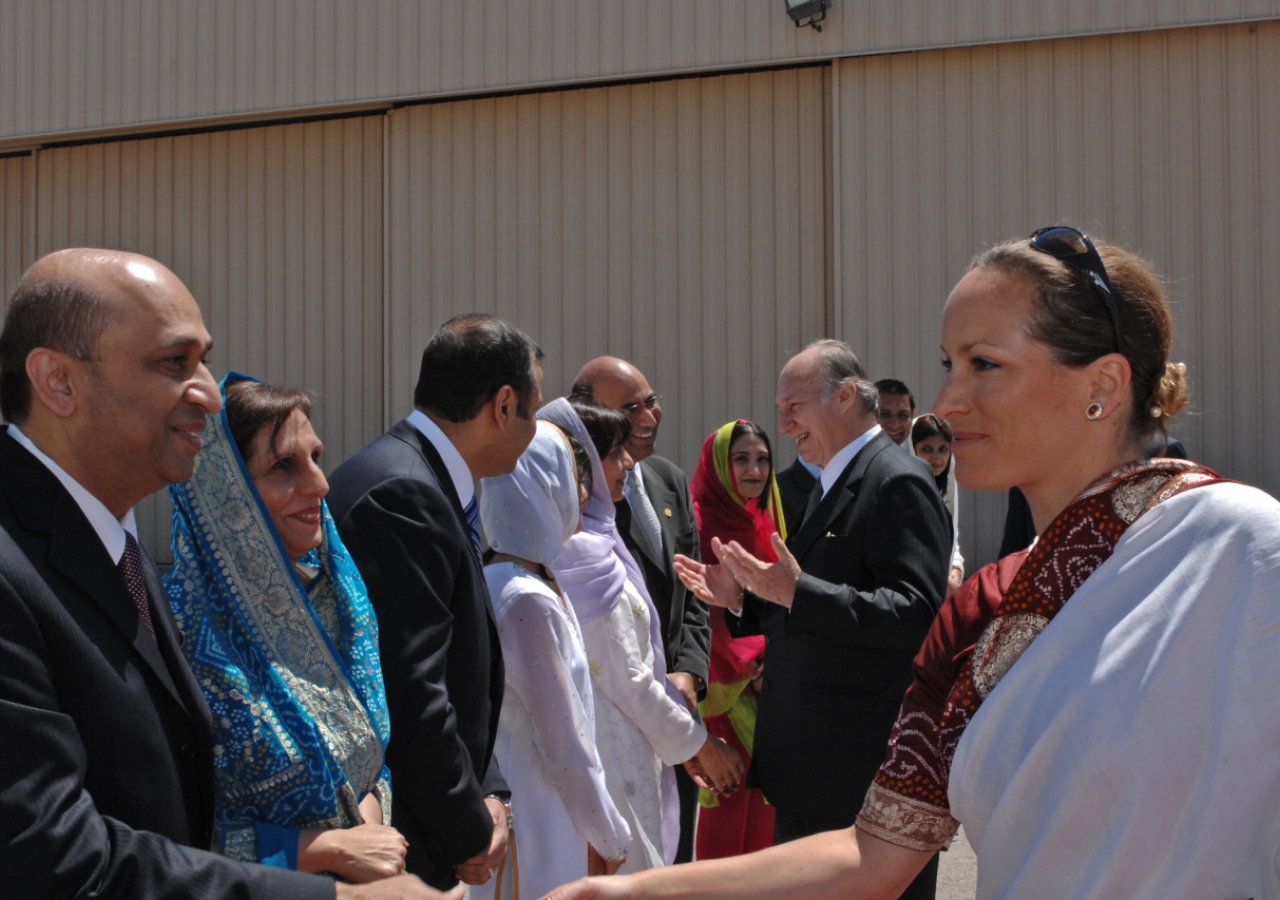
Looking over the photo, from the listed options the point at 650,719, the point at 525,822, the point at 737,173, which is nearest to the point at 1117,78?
the point at 737,173

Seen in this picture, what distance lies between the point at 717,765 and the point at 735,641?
96 centimetres

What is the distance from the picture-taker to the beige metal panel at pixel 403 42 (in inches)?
322

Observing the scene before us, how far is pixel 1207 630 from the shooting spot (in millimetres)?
1372

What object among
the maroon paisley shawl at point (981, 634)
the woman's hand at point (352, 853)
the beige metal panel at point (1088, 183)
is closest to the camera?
the maroon paisley shawl at point (981, 634)

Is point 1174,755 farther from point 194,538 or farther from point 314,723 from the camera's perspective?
point 194,538

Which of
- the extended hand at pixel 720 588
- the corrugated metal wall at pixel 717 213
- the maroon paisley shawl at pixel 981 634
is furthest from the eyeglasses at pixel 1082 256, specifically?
the corrugated metal wall at pixel 717 213

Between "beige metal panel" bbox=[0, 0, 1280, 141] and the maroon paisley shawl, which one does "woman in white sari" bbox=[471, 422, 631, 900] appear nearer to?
the maroon paisley shawl

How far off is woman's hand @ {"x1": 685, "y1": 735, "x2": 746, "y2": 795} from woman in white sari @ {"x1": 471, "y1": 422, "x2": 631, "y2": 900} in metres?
0.65

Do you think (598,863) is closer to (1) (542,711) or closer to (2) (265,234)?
(1) (542,711)

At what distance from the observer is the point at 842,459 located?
347 centimetres

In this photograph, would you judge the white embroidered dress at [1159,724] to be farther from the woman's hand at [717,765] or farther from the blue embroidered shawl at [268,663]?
the woman's hand at [717,765]

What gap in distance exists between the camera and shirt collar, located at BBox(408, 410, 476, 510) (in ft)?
8.66

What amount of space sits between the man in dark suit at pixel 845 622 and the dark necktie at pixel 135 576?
1.81m

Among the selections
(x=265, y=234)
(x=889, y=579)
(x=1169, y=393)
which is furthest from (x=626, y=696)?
(x=265, y=234)
